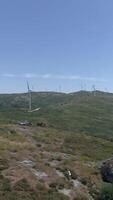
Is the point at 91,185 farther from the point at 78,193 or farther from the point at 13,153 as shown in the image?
the point at 13,153

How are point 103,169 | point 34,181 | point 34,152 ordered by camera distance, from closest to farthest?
point 34,181 < point 103,169 < point 34,152

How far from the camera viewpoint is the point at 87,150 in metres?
86.3

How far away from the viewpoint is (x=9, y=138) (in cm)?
7950

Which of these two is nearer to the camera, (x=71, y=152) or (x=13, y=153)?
(x=13, y=153)

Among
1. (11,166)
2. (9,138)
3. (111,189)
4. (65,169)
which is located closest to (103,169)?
(65,169)

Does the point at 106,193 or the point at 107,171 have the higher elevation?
the point at 107,171

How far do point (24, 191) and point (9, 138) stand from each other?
32.6 metres

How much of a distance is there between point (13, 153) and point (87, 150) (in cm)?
2681

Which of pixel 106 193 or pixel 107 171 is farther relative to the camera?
pixel 107 171

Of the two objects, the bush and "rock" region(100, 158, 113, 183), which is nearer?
the bush

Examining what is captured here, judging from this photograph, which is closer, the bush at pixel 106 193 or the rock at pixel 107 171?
the bush at pixel 106 193

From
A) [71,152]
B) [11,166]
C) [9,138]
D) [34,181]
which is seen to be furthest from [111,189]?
[9,138]

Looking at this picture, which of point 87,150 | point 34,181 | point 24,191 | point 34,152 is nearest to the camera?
point 24,191

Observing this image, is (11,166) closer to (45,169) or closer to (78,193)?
(45,169)
